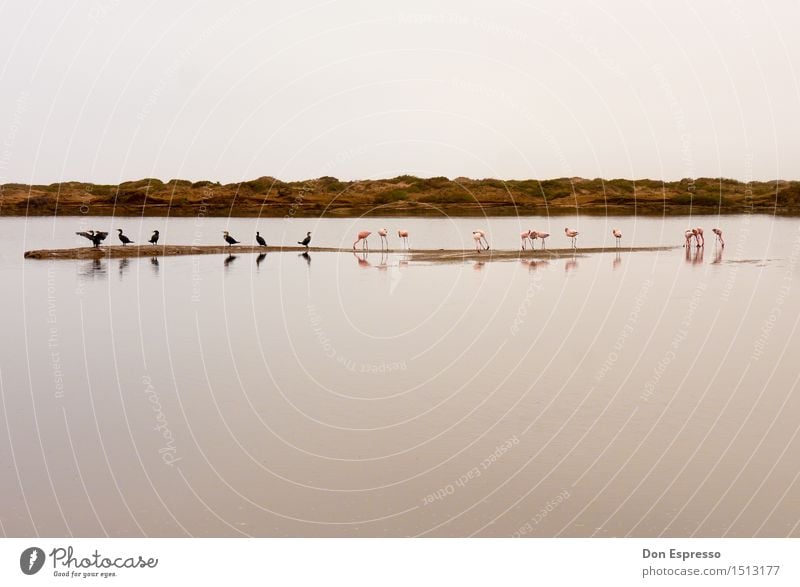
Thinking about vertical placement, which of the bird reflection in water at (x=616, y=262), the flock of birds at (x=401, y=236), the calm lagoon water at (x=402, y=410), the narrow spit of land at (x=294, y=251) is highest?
the flock of birds at (x=401, y=236)

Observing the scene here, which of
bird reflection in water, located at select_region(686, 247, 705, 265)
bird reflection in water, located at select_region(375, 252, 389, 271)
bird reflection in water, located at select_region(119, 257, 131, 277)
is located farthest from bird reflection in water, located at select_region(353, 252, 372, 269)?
bird reflection in water, located at select_region(686, 247, 705, 265)

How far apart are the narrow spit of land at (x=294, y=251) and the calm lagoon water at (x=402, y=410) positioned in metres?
8.60

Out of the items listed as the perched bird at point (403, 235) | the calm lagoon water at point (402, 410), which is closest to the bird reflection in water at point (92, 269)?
the calm lagoon water at point (402, 410)

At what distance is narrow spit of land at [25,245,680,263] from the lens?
35.0 m

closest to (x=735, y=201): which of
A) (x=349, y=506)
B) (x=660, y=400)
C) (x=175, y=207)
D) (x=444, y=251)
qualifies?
(x=175, y=207)

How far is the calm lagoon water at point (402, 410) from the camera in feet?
31.1

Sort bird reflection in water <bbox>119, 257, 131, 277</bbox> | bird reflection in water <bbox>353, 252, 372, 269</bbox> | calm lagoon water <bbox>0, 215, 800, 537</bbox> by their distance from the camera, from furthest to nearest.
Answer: bird reflection in water <bbox>353, 252, 372, 269</bbox>
bird reflection in water <bbox>119, 257, 131, 277</bbox>
calm lagoon water <bbox>0, 215, 800, 537</bbox>

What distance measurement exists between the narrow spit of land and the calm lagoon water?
8.60 m

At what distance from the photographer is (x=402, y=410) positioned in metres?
13.1

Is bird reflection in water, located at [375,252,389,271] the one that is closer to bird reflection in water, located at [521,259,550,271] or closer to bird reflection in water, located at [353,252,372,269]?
bird reflection in water, located at [353,252,372,269]

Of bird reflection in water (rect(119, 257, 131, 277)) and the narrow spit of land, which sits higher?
the narrow spit of land

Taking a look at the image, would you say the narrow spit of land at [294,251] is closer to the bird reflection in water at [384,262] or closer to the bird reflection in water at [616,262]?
the bird reflection in water at [384,262]
